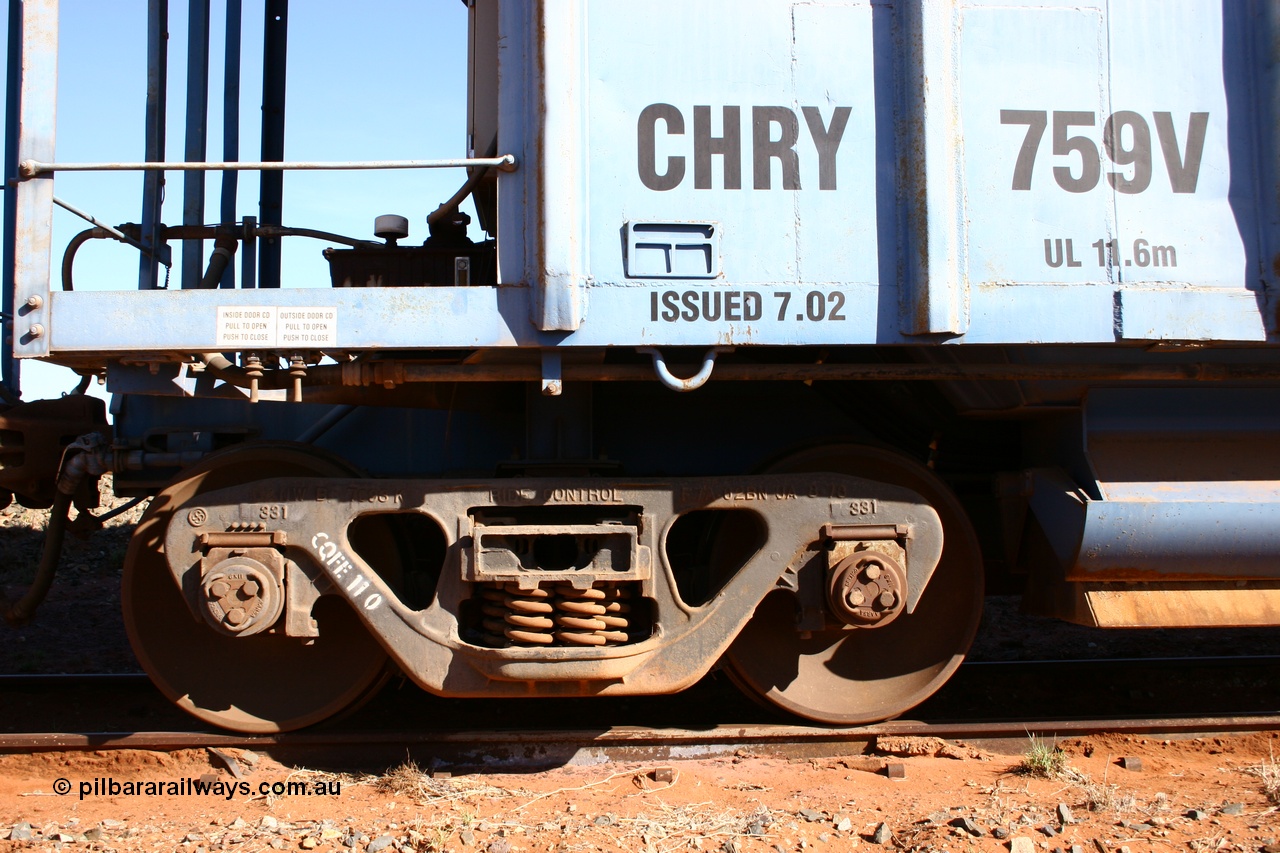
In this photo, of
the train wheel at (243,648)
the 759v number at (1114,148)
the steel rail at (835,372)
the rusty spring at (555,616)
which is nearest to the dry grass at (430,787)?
the train wheel at (243,648)

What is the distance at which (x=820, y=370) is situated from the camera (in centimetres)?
381

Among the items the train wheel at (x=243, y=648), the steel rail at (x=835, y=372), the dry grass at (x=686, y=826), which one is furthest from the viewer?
the train wheel at (x=243, y=648)

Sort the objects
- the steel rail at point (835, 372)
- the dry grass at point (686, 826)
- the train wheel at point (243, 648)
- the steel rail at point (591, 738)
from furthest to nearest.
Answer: the train wheel at point (243, 648) → the steel rail at point (591, 738) → the steel rail at point (835, 372) → the dry grass at point (686, 826)

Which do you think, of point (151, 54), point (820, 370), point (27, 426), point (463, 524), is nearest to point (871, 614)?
point (820, 370)

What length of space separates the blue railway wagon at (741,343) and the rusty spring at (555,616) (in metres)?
0.02

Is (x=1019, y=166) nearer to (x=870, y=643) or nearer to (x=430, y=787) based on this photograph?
(x=870, y=643)

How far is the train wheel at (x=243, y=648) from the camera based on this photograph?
4.23 meters

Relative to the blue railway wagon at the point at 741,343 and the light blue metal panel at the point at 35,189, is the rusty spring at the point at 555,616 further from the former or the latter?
the light blue metal panel at the point at 35,189

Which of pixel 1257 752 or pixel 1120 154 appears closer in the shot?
pixel 1120 154

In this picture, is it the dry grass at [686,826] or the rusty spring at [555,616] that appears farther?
the rusty spring at [555,616]

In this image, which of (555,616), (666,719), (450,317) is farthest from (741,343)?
(666,719)

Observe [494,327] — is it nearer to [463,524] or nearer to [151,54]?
[463,524]

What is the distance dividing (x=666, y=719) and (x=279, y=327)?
2.63 metres

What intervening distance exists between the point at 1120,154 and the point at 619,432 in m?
2.45
